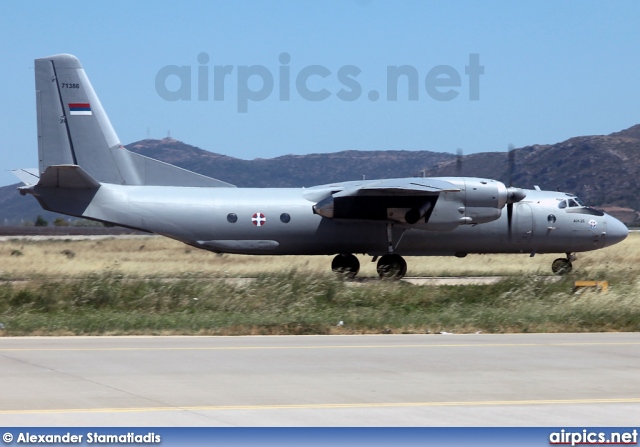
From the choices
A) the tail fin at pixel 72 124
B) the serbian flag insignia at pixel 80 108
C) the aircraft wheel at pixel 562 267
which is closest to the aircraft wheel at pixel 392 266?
the aircraft wheel at pixel 562 267

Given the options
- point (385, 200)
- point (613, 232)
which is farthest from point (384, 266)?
point (613, 232)

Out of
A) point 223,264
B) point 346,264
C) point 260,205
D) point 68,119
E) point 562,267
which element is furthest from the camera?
point 223,264

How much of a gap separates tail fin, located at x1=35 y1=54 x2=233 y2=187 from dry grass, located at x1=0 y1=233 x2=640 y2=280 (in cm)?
366

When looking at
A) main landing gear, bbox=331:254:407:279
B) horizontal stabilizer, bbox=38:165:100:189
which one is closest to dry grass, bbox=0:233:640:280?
main landing gear, bbox=331:254:407:279

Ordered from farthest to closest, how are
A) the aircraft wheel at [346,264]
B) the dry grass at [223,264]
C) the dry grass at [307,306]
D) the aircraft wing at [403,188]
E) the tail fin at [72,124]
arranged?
the dry grass at [223,264]
the aircraft wheel at [346,264]
the tail fin at [72,124]
the aircraft wing at [403,188]
the dry grass at [307,306]

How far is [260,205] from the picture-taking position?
29.7 metres

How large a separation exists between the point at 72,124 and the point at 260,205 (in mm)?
6477

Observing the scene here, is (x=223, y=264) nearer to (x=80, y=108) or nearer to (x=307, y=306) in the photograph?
(x=80, y=108)

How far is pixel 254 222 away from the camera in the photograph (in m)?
29.6

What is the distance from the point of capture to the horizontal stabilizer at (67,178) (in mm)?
27031

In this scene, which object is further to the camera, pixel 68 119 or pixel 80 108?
pixel 80 108

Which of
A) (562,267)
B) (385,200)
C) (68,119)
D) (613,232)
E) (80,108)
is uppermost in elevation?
(80,108)

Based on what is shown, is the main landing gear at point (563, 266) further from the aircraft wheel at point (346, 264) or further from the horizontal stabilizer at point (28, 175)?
the horizontal stabilizer at point (28, 175)

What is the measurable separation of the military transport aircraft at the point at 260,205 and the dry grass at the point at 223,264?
152cm
